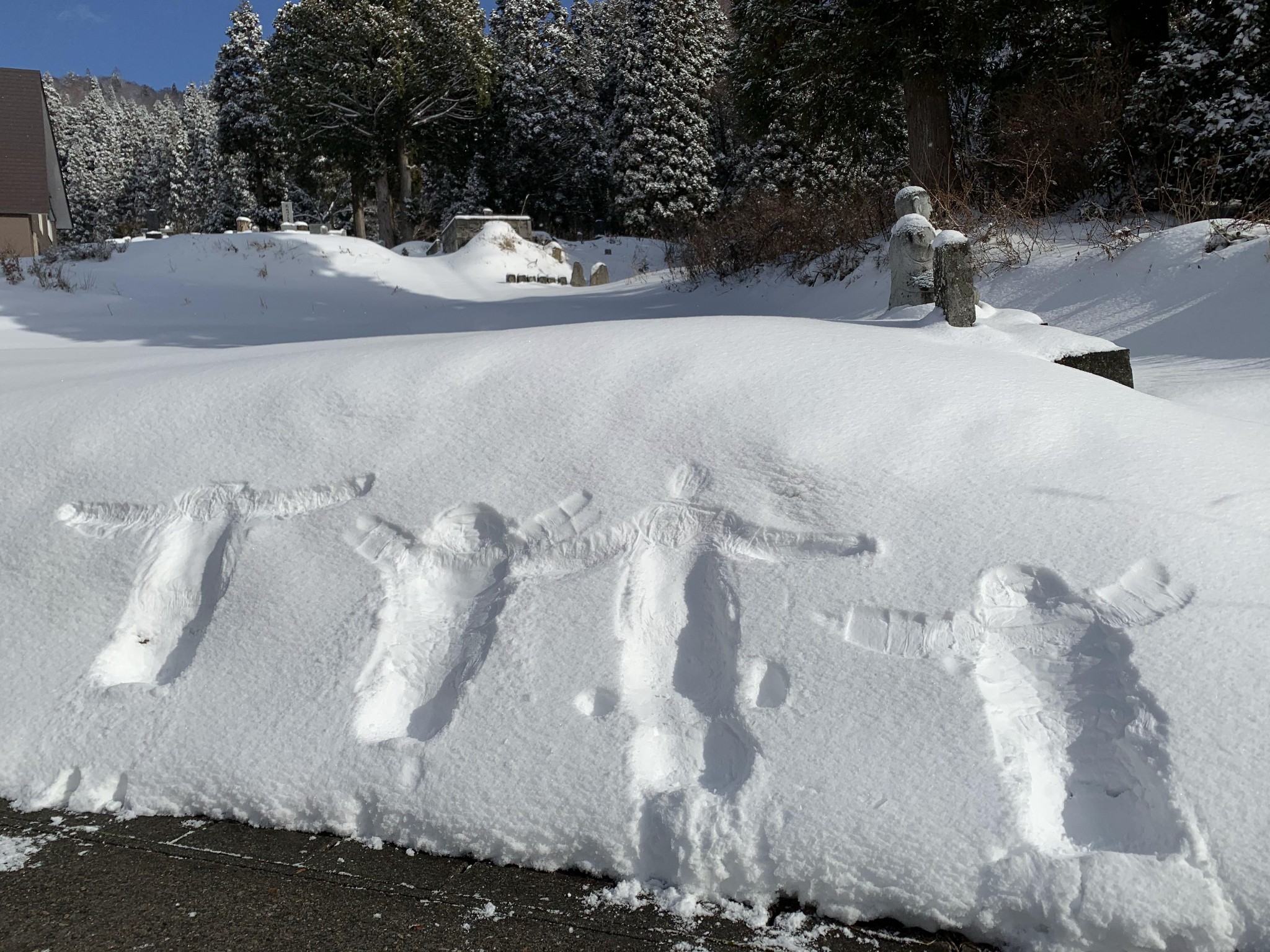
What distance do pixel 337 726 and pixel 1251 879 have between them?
2113 mm

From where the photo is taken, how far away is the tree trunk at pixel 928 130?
12008 millimetres

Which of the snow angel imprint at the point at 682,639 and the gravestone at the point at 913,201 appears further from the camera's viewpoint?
the gravestone at the point at 913,201

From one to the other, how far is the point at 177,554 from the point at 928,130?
1195cm

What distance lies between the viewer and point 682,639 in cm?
251

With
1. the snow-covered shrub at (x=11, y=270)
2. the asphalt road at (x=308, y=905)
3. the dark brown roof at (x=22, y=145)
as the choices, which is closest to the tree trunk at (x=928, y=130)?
the asphalt road at (x=308, y=905)

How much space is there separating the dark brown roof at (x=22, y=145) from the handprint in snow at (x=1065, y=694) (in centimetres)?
2899

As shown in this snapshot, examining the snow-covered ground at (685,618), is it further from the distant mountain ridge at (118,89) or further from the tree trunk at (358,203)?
the distant mountain ridge at (118,89)

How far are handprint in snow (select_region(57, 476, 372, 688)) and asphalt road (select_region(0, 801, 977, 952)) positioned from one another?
0.53 metres

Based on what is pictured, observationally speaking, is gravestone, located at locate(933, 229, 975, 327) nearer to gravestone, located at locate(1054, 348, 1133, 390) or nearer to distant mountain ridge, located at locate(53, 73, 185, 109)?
gravestone, located at locate(1054, 348, 1133, 390)

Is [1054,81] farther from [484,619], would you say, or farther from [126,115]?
[126,115]

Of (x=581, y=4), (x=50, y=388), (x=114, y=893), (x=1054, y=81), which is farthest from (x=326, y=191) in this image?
(x=114, y=893)

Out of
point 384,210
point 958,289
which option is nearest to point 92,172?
point 384,210

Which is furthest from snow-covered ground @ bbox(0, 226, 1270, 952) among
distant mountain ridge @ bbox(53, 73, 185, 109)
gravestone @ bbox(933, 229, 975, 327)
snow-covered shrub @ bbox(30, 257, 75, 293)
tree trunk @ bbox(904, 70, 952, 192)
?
distant mountain ridge @ bbox(53, 73, 185, 109)

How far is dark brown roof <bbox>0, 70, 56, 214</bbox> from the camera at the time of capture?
2458 cm
